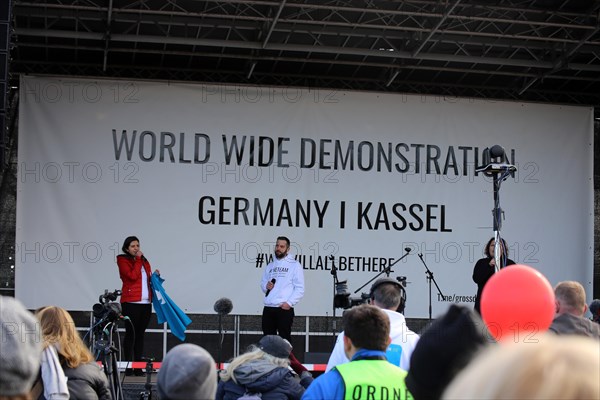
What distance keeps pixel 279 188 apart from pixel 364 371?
9.58m

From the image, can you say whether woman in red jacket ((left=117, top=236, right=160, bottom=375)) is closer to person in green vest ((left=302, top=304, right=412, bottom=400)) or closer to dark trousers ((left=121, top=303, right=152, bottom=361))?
dark trousers ((left=121, top=303, right=152, bottom=361))

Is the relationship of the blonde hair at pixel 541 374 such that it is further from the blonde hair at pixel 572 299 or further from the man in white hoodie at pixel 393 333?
the blonde hair at pixel 572 299

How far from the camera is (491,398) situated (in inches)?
41.8

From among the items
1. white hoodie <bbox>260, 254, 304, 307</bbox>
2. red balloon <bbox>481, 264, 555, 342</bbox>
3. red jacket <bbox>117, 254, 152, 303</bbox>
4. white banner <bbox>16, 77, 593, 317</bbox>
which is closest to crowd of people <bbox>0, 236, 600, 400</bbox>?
red balloon <bbox>481, 264, 555, 342</bbox>

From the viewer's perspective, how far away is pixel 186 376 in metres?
2.33

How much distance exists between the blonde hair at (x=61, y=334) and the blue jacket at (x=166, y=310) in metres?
6.50

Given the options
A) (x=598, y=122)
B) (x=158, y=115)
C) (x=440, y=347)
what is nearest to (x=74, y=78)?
(x=158, y=115)

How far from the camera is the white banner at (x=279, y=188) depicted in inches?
487

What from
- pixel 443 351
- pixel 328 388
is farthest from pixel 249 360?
pixel 443 351

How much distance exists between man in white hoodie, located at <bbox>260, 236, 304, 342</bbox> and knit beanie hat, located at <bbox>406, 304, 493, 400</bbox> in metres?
8.40

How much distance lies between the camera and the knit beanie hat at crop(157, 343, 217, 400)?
2336 millimetres

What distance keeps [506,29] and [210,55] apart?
4203 millimetres

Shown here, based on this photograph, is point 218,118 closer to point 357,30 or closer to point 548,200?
point 357,30

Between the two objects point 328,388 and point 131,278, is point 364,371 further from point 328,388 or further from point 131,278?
point 131,278
